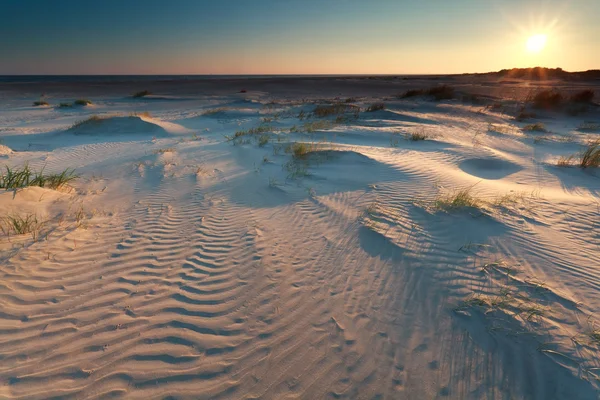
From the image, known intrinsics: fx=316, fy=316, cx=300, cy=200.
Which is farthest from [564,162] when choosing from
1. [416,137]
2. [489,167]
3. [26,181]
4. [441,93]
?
[441,93]

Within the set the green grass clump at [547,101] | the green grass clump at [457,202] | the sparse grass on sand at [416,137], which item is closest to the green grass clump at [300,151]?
the green grass clump at [457,202]

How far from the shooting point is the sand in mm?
2352

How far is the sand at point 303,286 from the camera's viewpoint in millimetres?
2352

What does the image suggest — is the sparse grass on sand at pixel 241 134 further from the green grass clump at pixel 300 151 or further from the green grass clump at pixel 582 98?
the green grass clump at pixel 582 98

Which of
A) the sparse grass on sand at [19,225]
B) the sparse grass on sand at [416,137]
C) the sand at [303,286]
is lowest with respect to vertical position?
the sand at [303,286]

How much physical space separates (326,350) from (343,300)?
0.62 meters

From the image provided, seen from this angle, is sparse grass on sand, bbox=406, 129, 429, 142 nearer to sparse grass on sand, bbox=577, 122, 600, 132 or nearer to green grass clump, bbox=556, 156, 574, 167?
green grass clump, bbox=556, 156, 574, 167

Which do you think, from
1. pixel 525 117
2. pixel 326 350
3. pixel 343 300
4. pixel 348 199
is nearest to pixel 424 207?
pixel 348 199

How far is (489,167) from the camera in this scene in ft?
25.0

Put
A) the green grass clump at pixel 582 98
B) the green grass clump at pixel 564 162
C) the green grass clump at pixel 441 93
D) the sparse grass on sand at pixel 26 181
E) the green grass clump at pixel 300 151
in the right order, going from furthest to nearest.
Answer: the green grass clump at pixel 441 93
the green grass clump at pixel 582 98
the green grass clump at pixel 300 151
the green grass clump at pixel 564 162
the sparse grass on sand at pixel 26 181

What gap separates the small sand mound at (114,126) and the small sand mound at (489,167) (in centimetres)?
1038

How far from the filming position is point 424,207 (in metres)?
4.94

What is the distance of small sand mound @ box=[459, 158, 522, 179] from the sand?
0.30 m

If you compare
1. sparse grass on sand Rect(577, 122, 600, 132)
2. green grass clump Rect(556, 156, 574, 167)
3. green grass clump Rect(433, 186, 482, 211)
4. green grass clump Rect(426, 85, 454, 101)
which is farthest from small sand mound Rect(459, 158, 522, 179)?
green grass clump Rect(426, 85, 454, 101)
